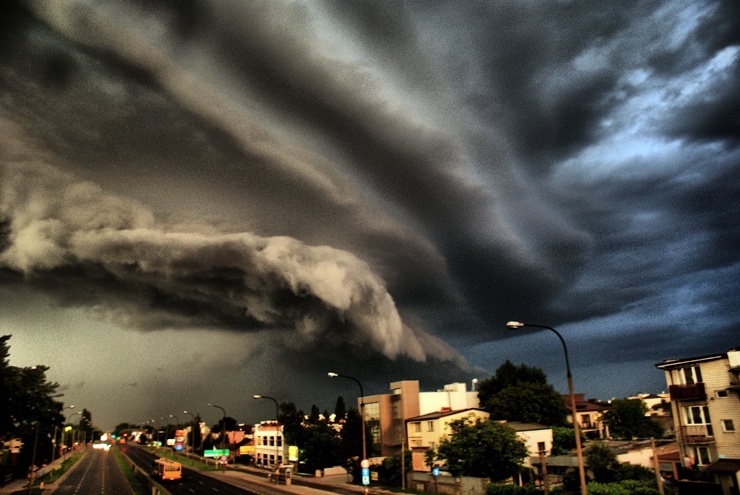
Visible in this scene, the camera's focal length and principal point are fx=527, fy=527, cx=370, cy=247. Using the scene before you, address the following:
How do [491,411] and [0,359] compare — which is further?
[491,411]

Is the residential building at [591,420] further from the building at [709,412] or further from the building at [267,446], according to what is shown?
the building at [267,446]

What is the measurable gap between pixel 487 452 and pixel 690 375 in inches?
892

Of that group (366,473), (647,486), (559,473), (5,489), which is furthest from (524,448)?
(5,489)

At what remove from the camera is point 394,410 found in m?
103

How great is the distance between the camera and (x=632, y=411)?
11256 centimetres

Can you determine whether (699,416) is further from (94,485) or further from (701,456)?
(94,485)

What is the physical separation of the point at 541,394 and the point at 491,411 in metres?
10.1

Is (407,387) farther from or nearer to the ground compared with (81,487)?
farther from the ground

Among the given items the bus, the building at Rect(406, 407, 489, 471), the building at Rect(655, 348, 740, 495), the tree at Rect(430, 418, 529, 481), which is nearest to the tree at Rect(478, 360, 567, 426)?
the building at Rect(406, 407, 489, 471)

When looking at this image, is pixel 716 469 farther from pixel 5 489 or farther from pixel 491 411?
pixel 5 489

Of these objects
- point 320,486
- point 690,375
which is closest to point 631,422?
point 690,375

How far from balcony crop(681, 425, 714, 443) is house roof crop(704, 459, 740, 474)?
2.95 metres

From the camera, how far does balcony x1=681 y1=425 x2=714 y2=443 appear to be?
2032 inches

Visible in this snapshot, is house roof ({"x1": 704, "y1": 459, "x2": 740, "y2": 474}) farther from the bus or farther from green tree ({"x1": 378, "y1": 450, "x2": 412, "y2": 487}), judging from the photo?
the bus
